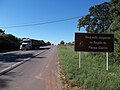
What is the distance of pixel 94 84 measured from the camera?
1091 cm

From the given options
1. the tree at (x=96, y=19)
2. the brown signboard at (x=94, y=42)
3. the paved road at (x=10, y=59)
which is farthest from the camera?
the tree at (x=96, y=19)

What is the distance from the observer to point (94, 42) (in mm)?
17344

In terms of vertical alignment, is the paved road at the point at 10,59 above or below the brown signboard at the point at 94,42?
below

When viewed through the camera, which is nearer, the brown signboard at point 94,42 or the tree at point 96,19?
the brown signboard at point 94,42

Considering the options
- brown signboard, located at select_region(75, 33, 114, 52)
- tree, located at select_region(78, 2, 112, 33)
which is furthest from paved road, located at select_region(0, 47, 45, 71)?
tree, located at select_region(78, 2, 112, 33)

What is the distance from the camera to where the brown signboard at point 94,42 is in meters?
17.2

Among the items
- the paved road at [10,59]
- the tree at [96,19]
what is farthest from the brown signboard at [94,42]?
the tree at [96,19]

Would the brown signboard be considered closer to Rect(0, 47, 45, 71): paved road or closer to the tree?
Rect(0, 47, 45, 71): paved road

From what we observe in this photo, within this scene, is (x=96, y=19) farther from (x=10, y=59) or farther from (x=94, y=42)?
(x=94, y=42)

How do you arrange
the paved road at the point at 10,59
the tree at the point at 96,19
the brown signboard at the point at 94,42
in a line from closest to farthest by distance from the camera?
1. the brown signboard at the point at 94,42
2. the paved road at the point at 10,59
3. the tree at the point at 96,19

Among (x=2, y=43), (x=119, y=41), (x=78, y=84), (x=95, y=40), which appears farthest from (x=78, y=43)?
(x=2, y=43)

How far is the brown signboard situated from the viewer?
56.4ft

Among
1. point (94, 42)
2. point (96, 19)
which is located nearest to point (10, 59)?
point (94, 42)

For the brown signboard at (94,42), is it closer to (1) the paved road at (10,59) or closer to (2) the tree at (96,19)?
(1) the paved road at (10,59)
